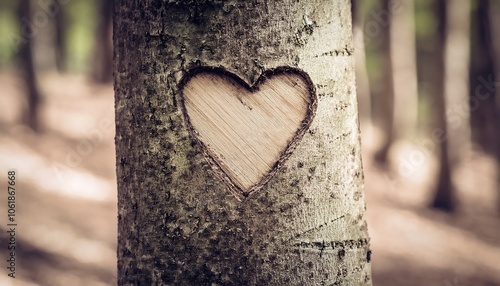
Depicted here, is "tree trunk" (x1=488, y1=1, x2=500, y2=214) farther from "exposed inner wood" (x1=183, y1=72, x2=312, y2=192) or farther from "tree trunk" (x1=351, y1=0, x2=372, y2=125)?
"exposed inner wood" (x1=183, y1=72, x2=312, y2=192)

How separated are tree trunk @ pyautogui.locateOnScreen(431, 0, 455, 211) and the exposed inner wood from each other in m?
9.41

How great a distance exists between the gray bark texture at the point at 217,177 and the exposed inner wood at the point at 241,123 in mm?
30

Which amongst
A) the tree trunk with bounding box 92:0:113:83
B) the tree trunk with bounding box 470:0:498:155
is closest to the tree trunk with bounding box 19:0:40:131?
the tree trunk with bounding box 92:0:113:83

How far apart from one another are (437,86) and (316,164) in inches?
379

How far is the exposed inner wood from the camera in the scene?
115 centimetres

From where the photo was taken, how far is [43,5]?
15.3m

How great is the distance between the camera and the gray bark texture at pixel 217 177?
1121mm

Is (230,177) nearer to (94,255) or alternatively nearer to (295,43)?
(295,43)

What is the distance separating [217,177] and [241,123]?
131 millimetres

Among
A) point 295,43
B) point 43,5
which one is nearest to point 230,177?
point 295,43

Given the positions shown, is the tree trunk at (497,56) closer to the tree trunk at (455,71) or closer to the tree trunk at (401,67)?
the tree trunk at (455,71)

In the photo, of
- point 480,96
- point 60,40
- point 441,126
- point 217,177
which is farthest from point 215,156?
point 60,40

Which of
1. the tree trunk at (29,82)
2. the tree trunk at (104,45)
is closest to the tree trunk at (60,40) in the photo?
the tree trunk at (104,45)

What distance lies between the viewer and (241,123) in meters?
1.15
